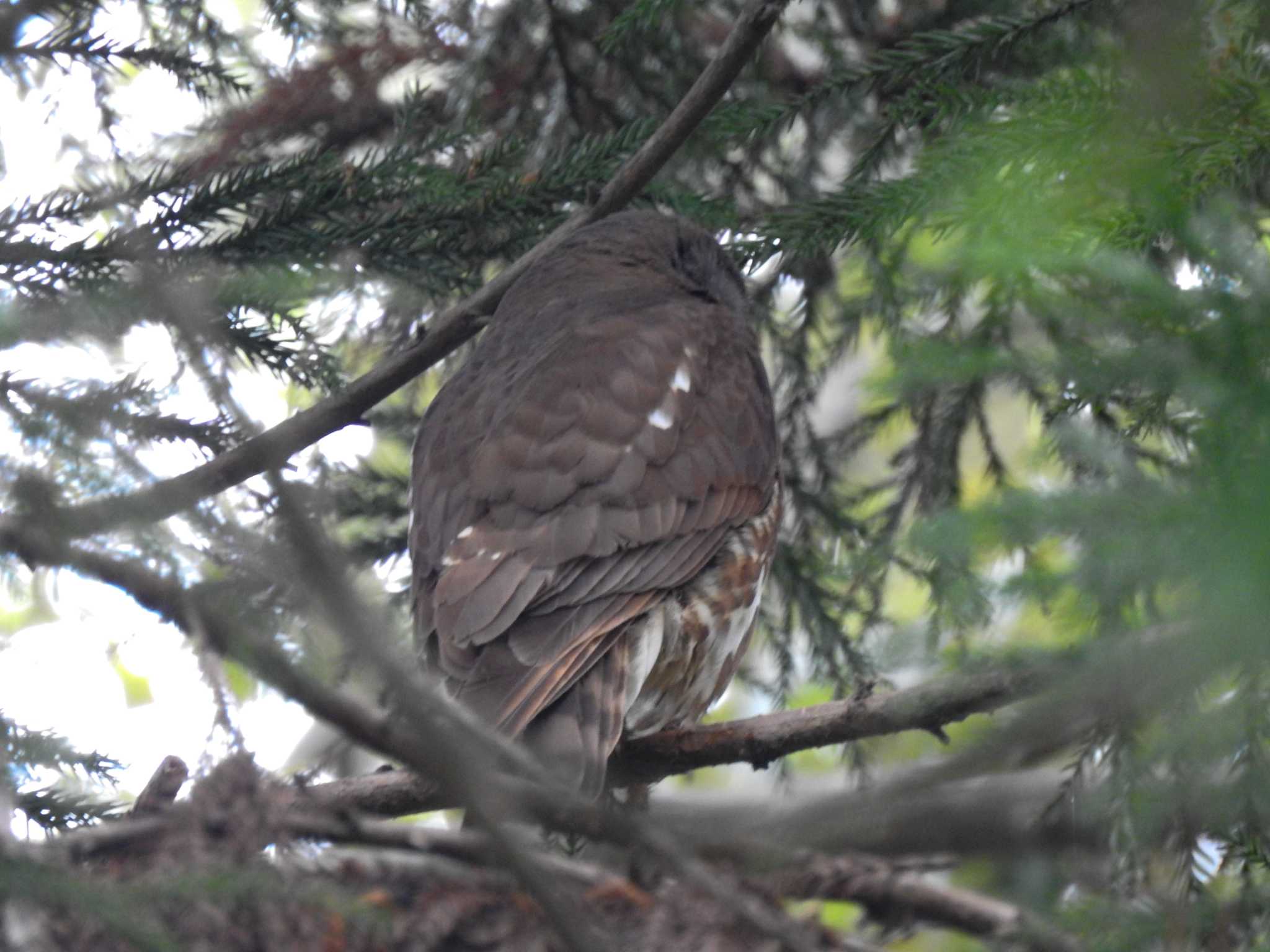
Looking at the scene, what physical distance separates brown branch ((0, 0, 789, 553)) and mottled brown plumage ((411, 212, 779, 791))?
0.85 ft

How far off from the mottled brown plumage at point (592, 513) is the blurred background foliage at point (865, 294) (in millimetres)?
300

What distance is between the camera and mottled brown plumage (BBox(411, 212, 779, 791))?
3.28 metres

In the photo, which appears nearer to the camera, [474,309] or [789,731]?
[789,731]

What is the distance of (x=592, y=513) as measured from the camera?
11.7 feet

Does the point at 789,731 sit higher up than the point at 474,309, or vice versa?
the point at 474,309

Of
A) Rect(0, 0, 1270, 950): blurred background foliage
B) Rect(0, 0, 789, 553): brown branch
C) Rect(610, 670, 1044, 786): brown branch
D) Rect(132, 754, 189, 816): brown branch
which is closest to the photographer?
Rect(0, 0, 1270, 950): blurred background foliage

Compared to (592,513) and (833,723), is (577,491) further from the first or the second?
(833,723)

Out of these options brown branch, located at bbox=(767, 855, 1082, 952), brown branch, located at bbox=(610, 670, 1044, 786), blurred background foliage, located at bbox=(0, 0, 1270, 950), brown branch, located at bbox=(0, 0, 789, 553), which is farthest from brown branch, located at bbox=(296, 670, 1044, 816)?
brown branch, located at bbox=(0, 0, 789, 553)

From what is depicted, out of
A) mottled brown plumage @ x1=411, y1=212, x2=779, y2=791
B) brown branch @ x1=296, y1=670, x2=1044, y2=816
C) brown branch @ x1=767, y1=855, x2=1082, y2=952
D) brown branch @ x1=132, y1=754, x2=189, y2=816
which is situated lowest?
brown branch @ x1=767, y1=855, x2=1082, y2=952

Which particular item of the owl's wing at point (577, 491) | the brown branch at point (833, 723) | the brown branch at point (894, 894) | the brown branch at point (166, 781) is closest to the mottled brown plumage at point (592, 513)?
the owl's wing at point (577, 491)

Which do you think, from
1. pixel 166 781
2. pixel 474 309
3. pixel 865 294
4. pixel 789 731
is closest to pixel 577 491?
pixel 474 309

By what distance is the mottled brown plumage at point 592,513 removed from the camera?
10.8 ft

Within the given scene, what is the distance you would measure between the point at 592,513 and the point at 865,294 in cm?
180

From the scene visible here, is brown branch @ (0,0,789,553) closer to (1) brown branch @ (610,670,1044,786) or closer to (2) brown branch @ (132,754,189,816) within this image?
(2) brown branch @ (132,754,189,816)
